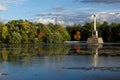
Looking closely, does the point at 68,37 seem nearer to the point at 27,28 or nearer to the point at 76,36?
the point at 76,36

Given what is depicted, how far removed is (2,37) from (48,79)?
4106 inches

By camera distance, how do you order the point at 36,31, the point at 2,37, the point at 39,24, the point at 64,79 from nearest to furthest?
1. the point at 64,79
2. the point at 2,37
3. the point at 36,31
4. the point at 39,24

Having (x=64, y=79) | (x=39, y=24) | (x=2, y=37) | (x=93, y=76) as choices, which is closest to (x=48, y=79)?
(x=64, y=79)

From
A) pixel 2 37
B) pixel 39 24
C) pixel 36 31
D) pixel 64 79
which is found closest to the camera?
pixel 64 79

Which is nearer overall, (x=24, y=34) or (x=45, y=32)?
(x=24, y=34)

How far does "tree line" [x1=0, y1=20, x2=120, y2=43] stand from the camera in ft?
394

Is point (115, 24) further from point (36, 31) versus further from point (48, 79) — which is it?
point (48, 79)

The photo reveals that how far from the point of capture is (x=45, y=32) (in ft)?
416

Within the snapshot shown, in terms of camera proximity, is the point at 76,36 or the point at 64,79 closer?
the point at 64,79

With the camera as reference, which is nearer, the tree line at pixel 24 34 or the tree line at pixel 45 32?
the tree line at pixel 24 34

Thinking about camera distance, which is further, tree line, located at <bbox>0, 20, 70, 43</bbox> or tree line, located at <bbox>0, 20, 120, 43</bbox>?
tree line, located at <bbox>0, 20, 120, 43</bbox>

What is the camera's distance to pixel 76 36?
14300cm

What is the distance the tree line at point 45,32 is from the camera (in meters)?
120

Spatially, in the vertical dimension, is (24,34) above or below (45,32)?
below
